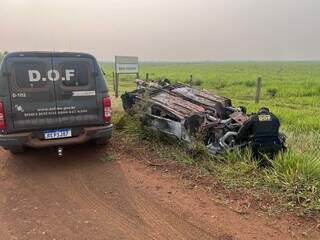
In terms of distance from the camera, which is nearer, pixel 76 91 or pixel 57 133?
pixel 57 133

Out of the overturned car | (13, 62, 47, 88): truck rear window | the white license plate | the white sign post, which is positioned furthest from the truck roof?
A: the white sign post

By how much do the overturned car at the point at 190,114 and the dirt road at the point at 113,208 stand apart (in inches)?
42.4

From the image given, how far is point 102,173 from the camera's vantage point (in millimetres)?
6129

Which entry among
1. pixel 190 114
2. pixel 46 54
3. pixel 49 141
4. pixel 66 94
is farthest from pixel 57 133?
pixel 190 114

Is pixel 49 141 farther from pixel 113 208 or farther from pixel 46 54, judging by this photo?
pixel 113 208

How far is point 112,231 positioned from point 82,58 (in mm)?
3528

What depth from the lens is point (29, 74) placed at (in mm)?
6090

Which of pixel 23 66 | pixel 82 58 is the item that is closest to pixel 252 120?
pixel 82 58

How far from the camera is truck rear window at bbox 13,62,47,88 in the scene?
6023 mm

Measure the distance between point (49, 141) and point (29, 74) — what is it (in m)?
1.20

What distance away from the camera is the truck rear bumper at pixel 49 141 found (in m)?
5.96

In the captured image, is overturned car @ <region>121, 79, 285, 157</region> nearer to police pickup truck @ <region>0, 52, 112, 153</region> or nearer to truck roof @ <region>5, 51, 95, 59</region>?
police pickup truck @ <region>0, 52, 112, 153</region>

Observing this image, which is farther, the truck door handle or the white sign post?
the white sign post

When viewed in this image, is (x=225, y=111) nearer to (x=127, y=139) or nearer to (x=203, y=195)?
(x=127, y=139)
